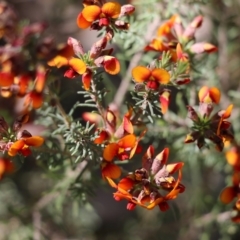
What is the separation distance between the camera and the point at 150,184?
1586 mm

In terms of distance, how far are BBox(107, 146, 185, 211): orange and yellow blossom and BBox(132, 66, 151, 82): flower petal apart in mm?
239

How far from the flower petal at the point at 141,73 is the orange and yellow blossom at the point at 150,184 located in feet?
0.78

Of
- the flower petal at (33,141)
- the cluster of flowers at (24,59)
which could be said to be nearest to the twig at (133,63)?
the cluster of flowers at (24,59)

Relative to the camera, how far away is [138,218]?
2.88m

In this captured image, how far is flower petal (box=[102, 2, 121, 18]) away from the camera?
1579 millimetres

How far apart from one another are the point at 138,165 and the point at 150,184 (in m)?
1.11

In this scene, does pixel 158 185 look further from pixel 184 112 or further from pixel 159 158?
pixel 184 112

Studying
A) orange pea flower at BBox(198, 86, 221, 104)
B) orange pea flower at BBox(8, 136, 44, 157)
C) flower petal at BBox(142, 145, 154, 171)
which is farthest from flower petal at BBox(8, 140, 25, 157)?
orange pea flower at BBox(198, 86, 221, 104)

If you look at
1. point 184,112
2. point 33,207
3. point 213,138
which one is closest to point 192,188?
point 184,112

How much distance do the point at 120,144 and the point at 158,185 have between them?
0.18 metres

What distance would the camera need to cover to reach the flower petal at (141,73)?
1526mm

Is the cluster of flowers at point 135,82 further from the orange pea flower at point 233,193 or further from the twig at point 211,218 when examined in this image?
the twig at point 211,218

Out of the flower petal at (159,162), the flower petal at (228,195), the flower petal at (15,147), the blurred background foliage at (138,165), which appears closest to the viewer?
the flower petal at (15,147)

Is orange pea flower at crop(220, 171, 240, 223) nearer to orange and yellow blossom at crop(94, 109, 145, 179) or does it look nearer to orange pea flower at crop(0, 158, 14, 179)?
orange and yellow blossom at crop(94, 109, 145, 179)
